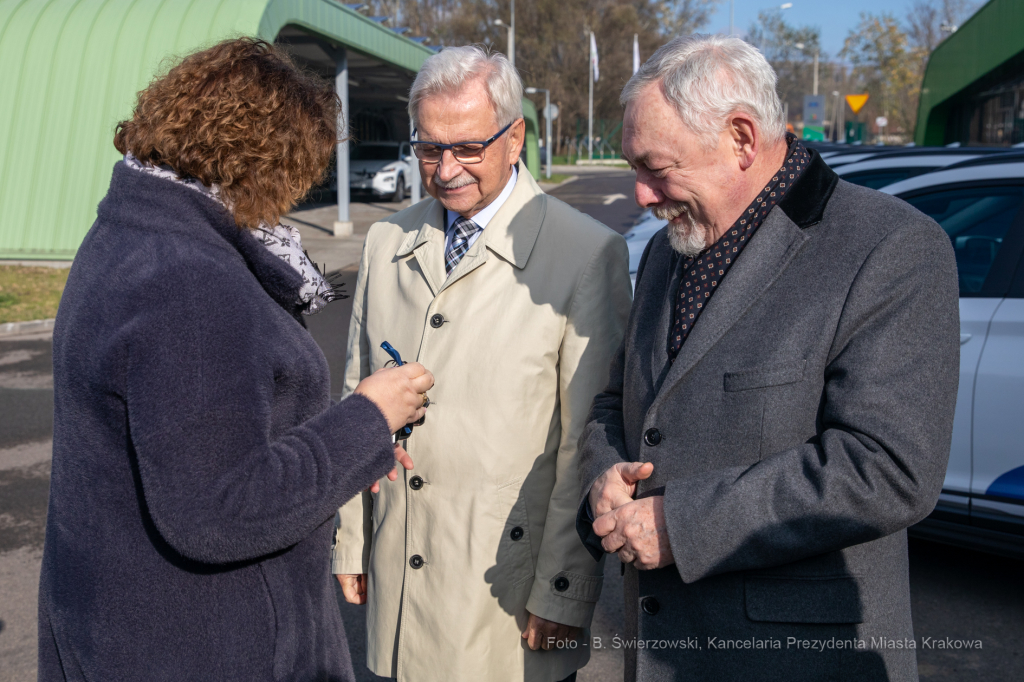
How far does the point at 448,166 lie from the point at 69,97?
14538 millimetres

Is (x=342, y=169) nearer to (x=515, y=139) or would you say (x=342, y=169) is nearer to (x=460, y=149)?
(x=515, y=139)

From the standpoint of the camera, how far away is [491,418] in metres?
2.24

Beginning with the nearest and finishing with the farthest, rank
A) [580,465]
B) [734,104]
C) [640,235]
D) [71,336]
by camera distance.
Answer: [71,336] < [734,104] < [580,465] < [640,235]

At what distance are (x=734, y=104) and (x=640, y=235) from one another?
17.0 ft

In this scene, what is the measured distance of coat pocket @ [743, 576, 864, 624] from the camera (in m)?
1.68

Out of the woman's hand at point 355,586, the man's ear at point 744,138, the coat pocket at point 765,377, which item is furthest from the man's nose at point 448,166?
the woman's hand at point 355,586

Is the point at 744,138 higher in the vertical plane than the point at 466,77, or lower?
lower

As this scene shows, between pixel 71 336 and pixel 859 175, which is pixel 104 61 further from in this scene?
pixel 71 336

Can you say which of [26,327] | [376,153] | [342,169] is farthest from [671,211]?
[376,153]

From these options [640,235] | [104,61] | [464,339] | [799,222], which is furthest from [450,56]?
[104,61]

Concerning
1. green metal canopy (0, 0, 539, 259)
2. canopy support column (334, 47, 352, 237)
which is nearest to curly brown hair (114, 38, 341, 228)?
green metal canopy (0, 0, 539, 259)

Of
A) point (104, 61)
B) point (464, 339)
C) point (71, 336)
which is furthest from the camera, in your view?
point (104, 61)

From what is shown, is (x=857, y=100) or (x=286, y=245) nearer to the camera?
(x=286, y=245)

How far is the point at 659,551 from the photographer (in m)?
1.72
